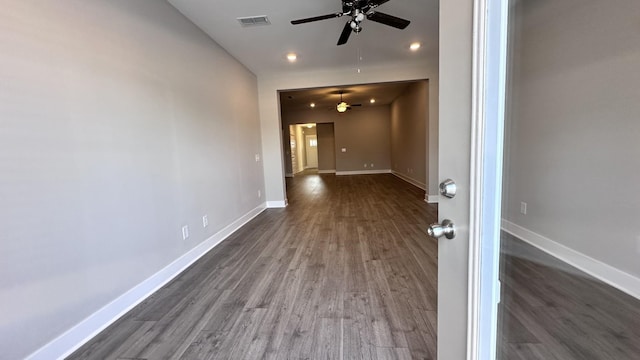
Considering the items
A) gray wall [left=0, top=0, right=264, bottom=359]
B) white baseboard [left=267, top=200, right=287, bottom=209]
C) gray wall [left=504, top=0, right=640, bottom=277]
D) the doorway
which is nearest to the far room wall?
the doorway

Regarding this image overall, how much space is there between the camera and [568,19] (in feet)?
7.27

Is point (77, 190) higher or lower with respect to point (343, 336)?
higher

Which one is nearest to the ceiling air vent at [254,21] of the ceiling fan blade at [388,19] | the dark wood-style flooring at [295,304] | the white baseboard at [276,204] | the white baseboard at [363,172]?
the ceiling fan blade at [388,19]

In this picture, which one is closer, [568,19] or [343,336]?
[343,336]

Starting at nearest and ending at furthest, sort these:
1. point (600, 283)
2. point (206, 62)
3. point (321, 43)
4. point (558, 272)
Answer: point (600, 283), point (558, 272), point (206, 62), point (321, 43)

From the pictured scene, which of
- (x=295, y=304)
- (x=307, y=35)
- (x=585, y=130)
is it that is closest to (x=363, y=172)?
(x=307, y=35)

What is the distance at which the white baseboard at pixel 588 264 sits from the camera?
176 cm

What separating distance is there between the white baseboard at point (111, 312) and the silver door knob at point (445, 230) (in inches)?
81.3

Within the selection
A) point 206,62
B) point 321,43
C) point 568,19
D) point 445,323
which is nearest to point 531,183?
point 568,19

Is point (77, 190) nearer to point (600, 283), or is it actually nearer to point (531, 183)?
point (531, 183)

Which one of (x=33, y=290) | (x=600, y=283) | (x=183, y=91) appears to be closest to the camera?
(x=33, y=290)

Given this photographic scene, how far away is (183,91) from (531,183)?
135 inches

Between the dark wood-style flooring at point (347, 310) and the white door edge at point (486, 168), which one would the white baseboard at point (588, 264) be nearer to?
the dark wood-style flooring at point (347, 310)

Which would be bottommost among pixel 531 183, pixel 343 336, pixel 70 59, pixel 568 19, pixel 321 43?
pixel 343 336
